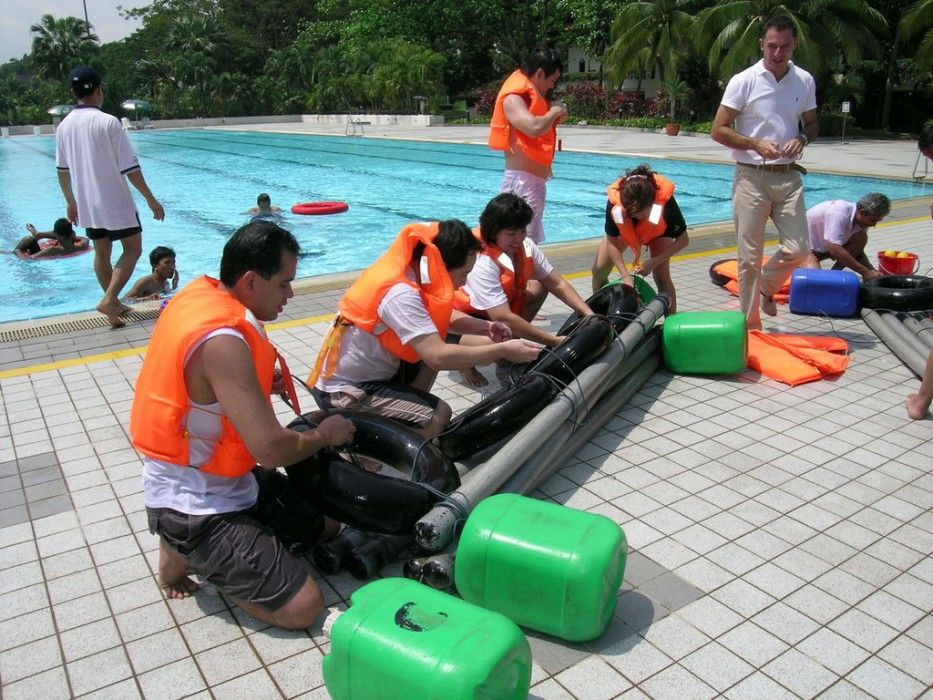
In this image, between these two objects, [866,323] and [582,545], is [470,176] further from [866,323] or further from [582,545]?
[582,545]

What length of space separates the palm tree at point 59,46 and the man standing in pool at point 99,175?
57.3 meters

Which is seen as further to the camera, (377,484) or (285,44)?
(285,44)

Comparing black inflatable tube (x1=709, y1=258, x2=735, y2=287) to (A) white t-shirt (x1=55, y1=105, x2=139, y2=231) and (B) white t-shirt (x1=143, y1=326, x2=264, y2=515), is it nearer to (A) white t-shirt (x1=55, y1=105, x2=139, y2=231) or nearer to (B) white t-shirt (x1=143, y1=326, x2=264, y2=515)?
(A) white t-shirt (x1=55, y1=105, x2=139, y2=231)

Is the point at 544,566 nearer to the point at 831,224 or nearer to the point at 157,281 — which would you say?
the point at 831,224

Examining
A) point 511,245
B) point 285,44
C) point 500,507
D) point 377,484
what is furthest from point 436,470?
point 285,44

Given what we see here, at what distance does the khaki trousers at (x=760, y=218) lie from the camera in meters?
5.54

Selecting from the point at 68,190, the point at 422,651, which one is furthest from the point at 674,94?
the point at 422,651

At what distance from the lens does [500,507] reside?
9.18 ft

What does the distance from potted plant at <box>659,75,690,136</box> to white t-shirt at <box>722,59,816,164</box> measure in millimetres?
24274

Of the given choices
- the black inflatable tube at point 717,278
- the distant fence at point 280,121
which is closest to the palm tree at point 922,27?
the distant fence at point 280,121

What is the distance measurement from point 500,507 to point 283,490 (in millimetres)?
958

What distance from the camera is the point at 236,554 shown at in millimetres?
2750

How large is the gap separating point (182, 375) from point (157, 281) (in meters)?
5.61

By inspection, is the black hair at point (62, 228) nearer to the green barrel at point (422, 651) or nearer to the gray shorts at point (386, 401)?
the gray shorts at point (386, 401)
